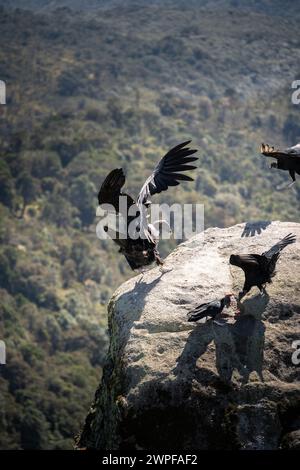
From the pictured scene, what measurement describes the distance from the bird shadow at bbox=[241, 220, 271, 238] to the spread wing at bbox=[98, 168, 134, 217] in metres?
1.82

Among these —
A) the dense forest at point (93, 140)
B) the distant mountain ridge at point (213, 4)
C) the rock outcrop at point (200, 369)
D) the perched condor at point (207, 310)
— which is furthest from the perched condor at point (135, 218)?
the distant mountain ridge at point (213, 4)

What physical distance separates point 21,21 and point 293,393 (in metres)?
179

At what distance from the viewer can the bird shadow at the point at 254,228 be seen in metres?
10.2

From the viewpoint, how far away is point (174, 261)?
33.4ft

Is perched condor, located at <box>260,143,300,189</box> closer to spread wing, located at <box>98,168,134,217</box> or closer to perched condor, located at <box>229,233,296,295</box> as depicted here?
perched condor, located at <box>229,233,296,295</box>

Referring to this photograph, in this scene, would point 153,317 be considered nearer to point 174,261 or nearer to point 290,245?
point 174,261

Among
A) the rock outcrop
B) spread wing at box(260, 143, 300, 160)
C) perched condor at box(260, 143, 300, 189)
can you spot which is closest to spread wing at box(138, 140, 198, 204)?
spread wing at box(260, 143, 300, 160)

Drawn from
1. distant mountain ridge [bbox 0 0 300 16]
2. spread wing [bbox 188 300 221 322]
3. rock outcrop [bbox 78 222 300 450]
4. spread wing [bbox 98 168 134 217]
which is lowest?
rock outcrop [bbox 78 222 300 450]

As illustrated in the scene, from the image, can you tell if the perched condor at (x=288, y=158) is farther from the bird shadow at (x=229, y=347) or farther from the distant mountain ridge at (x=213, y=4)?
the distant mountain ridge at (x=213, y=4)

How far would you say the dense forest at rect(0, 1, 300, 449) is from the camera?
63969 millimetres

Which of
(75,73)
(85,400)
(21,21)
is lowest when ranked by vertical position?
(85,400)

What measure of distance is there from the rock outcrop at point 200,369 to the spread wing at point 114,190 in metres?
1.19

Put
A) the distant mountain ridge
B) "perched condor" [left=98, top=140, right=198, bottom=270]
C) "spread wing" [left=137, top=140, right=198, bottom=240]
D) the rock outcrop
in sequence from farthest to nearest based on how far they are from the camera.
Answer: the distant mountain ridge
"spread wing" [left=137, top=140, right=198, bottom=240]
"perched condor" [left=98, top=140, right=198, bottom=270]
the rock outcrop
